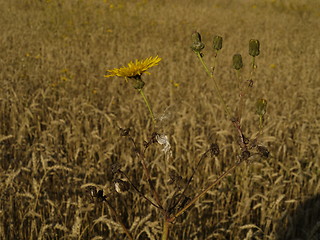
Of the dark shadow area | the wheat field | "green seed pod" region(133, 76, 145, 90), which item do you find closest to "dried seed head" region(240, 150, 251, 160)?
the wheat field

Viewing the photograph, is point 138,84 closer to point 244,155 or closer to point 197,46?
point 197,46

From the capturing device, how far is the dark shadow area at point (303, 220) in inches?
76.7

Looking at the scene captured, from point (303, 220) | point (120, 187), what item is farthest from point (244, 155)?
point (303, 220)

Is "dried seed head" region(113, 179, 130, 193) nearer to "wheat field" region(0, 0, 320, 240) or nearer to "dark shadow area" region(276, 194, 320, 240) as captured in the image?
"wheat field" region(0, 0, 320, 240)

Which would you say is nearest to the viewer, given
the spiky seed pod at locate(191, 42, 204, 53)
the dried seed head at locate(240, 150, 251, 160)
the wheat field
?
the dried seed head at locate(240, 150, 251, 160)

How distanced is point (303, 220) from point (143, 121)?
1.55 m

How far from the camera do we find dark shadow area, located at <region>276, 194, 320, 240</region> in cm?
195

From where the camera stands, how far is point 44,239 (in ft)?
5.41

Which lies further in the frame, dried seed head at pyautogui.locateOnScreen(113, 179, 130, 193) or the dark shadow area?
the dark shadow area

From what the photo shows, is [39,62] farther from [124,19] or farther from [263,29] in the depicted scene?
[263,29]

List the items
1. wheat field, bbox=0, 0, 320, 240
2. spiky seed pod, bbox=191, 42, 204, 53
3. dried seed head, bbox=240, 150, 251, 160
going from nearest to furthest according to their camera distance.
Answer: dried seed head, bbox=240, 150, 251, 160 → spiky seed pod, bbox=191, 42, 204, 53 → wheat field, bbox=0, 0, 320, 240

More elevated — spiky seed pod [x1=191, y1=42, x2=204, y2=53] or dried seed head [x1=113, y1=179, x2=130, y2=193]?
spiky seed pod [x1=191, y1=42, x2=204, y2=53]

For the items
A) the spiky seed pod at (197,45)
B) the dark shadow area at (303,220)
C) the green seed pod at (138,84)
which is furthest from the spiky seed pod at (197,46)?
the dark shadow area at (303,220)

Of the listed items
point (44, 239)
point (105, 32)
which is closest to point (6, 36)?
point (105, 32)
